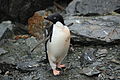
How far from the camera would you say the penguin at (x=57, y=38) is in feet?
13.5

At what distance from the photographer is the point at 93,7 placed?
21.7ft

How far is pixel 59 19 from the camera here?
4113mm

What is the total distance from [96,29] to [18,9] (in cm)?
232

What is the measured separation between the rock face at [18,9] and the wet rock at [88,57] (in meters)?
2.54

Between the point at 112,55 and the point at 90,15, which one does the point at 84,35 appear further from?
the point at 90,15

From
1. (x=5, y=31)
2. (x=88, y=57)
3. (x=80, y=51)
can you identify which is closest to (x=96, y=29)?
(x=80, y=51)

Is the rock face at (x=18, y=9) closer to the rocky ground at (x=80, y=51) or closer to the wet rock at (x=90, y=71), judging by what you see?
the rocky ground at (x=80, y=51)

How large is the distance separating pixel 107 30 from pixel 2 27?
2.00 m

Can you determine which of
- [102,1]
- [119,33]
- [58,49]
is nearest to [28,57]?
[58,49]

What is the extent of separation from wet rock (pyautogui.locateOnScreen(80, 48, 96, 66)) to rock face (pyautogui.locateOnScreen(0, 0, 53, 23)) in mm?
2543

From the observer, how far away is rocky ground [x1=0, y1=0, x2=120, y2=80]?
4.46 m

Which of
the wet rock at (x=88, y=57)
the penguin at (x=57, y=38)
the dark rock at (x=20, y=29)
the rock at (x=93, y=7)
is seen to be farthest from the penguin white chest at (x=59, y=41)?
the dark rock at (x=20, y=29)

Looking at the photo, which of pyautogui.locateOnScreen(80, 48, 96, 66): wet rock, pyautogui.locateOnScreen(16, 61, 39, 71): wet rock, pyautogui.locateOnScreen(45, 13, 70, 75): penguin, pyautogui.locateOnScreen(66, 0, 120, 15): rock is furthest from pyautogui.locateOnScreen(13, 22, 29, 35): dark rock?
pyautogui.locateOnScreen(45, 13, 70, 75): penguin

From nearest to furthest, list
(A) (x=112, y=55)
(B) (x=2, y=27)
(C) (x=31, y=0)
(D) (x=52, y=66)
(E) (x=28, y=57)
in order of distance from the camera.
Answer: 1. (D) (x=52, y=66)
2. (A) (x=112, y=55)
3. (E) (x=28, y=57)
4. (B) (x=2, y=27)
5. (C) (x=31, y=0)
